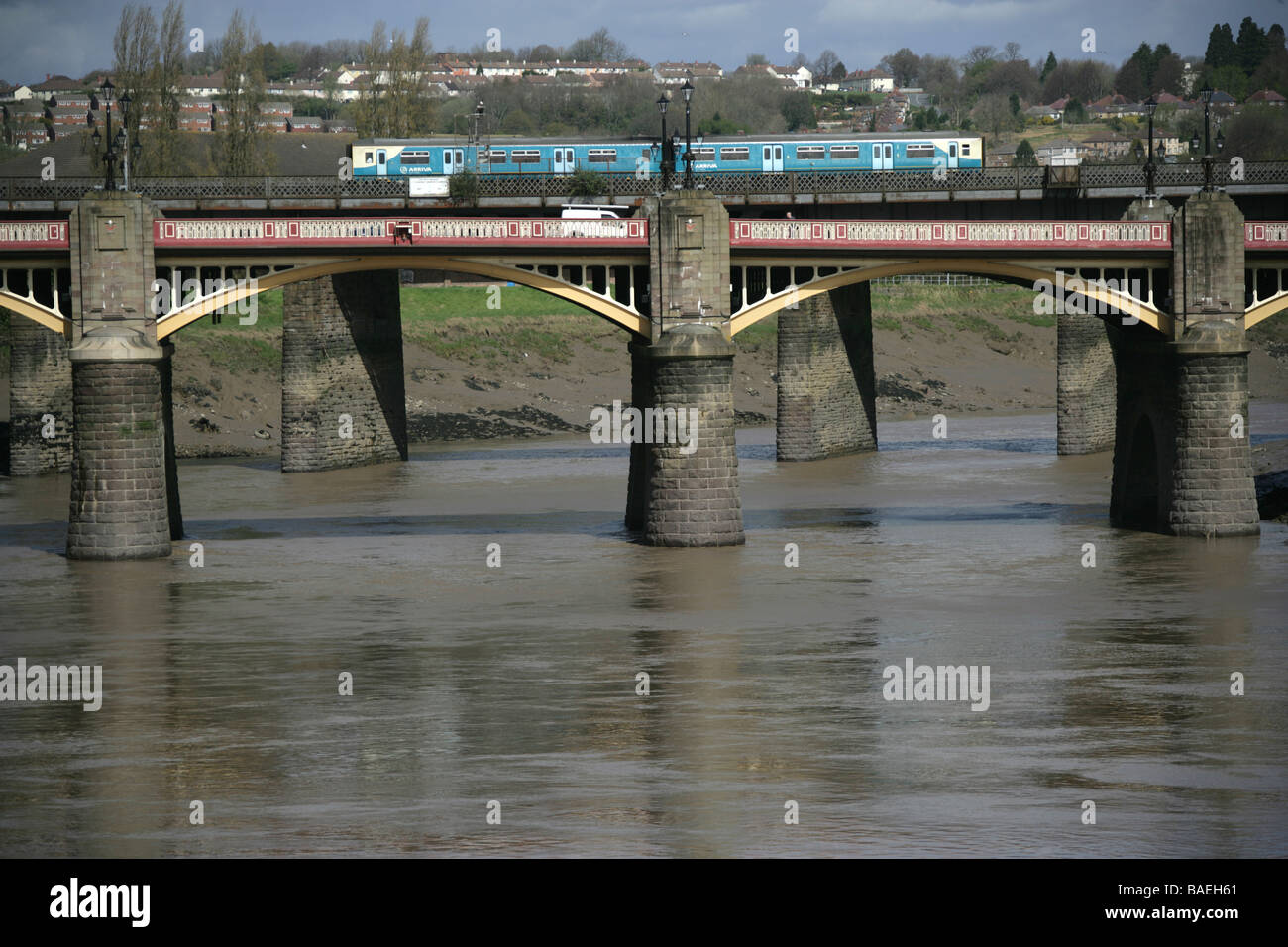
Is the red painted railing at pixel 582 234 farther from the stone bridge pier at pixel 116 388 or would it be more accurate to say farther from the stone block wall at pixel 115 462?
the stone block wall at pixel 115 462

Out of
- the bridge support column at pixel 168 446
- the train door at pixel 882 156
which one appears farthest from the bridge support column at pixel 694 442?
the train door at pixel 882 156

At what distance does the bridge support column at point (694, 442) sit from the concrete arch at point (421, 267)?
1631 mm

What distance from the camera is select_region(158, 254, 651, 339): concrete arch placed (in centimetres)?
4891

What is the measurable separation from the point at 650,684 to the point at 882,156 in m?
51.9

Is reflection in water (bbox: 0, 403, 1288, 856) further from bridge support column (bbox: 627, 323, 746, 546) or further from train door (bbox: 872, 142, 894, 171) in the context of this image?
train door (bbox: 872, 142, 894, 171)

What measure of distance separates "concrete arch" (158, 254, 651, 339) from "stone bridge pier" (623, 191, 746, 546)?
1.22 m

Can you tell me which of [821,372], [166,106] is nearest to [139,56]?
[166,106]

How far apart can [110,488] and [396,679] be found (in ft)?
53.4

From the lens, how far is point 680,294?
48469 mm

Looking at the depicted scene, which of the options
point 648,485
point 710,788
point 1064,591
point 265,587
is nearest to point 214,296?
point 265,587

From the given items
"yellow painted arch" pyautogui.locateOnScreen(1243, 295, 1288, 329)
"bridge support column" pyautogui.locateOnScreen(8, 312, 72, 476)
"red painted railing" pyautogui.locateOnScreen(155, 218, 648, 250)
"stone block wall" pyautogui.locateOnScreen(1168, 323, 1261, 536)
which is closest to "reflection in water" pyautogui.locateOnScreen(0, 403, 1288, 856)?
"stone block wall" pyautogui.locateOnScreen(1168, 323, 1261, 536)

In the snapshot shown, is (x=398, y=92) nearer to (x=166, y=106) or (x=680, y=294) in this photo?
(x=166, y=106)

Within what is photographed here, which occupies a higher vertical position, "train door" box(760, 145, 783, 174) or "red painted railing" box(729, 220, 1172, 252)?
"train door" box(760, 145, 783, 174)
